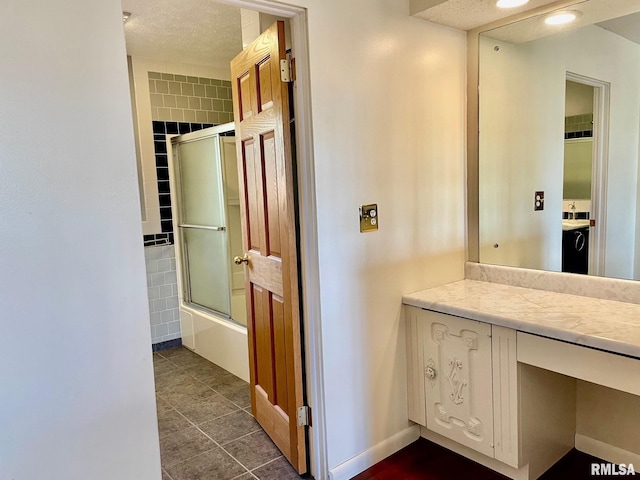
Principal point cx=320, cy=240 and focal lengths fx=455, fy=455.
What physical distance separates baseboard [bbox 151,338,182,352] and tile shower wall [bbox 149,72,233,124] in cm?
186

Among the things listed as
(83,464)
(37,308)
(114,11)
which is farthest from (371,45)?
(83,464)

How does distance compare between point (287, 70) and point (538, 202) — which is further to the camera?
point (538, 202)

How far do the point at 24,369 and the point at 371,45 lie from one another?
5.76 feet

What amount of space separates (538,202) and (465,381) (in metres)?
1.04

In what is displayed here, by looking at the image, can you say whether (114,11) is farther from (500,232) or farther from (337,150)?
(500,232)

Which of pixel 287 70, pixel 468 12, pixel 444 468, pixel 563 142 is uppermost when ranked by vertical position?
pixel 468 12

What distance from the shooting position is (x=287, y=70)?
6.15 ft

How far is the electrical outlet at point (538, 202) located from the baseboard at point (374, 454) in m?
1.29

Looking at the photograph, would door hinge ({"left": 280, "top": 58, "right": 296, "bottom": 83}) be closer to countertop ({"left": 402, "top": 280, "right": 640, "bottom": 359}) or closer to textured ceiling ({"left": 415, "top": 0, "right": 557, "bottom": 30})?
textured ceiling ({"left": 415, "top": 0, "right": 557, "bottom": 30})

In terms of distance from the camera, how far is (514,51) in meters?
2.37

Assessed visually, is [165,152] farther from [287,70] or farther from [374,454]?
[374,454]

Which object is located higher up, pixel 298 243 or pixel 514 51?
pixel 514 51

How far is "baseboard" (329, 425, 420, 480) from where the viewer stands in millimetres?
2018

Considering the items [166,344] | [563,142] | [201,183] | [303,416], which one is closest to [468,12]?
[563,142]
